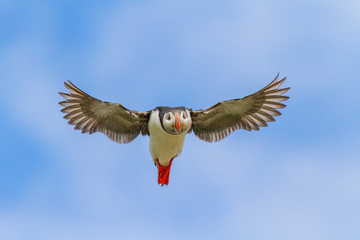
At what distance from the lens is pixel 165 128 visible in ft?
40.6

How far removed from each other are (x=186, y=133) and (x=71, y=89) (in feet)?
10.3

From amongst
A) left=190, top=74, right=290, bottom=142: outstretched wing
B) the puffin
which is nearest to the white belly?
the puffin

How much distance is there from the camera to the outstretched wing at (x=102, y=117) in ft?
43.0

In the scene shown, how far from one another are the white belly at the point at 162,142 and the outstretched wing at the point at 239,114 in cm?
96

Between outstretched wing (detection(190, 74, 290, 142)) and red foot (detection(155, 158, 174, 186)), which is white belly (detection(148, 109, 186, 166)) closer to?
red foot (detection(155, 158, 174, 186))

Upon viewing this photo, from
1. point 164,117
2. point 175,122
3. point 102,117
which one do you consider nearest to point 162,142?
point 164,117

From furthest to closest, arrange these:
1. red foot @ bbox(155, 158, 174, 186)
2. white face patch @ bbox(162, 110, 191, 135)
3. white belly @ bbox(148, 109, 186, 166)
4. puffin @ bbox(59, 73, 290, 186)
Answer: red foot @ bbox(155, 158, 174, 186) → puffin @ bbox(59, 73, 290, 186) → white belly @ bbox(148, 109, 186, 166) → white face patch @ bbox(162, 110, 191, 135)

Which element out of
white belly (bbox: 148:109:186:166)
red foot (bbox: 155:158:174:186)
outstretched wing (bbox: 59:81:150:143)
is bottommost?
red foot (bbox: 155:158:174:186)

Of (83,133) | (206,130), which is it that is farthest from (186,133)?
(83,133)

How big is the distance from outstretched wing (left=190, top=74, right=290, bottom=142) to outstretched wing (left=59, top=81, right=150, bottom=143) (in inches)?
59.6

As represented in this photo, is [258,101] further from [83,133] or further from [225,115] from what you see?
[83,133]

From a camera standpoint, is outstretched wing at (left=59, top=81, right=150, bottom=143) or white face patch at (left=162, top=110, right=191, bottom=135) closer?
white face patch at (left=162, top=110, right=191, bottom=135)

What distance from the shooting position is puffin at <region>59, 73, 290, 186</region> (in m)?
12.9

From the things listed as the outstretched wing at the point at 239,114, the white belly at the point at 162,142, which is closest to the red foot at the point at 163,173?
the white belly at the point at 162,142
